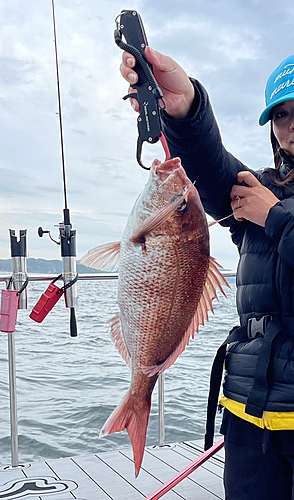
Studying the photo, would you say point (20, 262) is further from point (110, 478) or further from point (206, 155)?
point (206, 155)

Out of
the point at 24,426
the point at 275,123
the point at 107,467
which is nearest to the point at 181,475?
the point at 107,467

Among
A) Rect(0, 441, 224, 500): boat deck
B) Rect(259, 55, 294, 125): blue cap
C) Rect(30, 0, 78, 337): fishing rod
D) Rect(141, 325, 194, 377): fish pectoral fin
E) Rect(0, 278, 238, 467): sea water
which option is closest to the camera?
Rect(141, 325, 194, 377): fish pectoral fin

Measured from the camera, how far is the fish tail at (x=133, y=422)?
105 cm

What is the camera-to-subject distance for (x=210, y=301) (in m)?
1.12

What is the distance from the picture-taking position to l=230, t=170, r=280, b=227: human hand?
1329mm

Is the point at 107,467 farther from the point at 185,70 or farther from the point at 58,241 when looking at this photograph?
the point at 185,70

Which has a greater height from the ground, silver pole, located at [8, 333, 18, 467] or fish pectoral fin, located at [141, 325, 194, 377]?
fish pectoral fin, located at [141, 325, 194, 377]

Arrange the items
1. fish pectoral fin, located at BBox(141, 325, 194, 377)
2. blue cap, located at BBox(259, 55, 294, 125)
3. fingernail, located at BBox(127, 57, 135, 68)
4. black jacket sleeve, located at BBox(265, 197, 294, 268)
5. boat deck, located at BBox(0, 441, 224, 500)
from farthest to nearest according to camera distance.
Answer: boat deck, located at BBox(0, 441, 224, 500)
blue cap, located at BBox(259, 55, 294, 125)
black jacket sleeve, located at BBox(265, 197, 294, 268)
fish pectoral fin, located at BBox(141, 325, 194, 377)
fingernail, located at BBox(127, 57, 135, 68)

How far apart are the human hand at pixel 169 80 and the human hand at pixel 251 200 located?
0.30m

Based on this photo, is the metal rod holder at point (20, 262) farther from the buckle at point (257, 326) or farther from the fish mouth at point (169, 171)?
the fish mouth at point (169, 171)

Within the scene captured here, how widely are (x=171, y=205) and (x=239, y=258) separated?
1.79 ft

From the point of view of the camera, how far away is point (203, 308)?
3.67 feet

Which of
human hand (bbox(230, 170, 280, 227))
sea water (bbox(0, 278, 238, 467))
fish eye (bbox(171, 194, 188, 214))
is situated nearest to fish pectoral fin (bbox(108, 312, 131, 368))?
fish eye (bbox(171, 194, 188, 214))

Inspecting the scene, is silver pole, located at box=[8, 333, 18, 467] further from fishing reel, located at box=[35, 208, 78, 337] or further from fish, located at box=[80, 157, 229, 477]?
fish, located at box=[80, 157, 229, 477]
